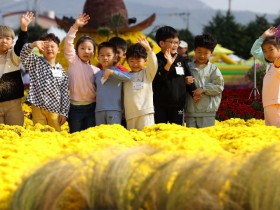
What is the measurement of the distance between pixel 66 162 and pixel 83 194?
0.21 m

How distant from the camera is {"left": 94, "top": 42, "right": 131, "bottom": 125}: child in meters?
6.00

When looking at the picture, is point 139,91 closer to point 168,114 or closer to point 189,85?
point 168,114

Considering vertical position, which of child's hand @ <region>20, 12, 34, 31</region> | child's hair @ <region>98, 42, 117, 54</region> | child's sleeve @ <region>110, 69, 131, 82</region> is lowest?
child's sleeve @ <region>110, 69, 131, 82</region>

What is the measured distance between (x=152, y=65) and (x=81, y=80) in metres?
0.81

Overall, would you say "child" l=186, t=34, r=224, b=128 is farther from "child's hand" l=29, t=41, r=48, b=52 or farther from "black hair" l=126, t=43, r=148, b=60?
"child's hand" l=29, t=41, r=48, b=52

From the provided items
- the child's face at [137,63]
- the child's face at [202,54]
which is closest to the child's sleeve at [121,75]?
the child's face at [137,63]

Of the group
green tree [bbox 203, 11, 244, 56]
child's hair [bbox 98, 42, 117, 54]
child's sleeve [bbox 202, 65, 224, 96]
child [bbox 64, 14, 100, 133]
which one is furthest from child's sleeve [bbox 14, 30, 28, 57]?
green tree [bbox 203, 11, 244, 56]

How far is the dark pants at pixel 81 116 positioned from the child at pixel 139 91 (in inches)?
16.9

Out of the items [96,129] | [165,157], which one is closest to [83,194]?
[165,157]

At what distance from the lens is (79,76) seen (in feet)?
20.5

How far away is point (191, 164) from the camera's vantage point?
2.62 m

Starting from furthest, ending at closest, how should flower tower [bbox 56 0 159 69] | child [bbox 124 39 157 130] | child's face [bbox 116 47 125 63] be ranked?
flower tower [bbox 56 0 159 69], child's face [bbox 116 47 125 63], child [bbox 124 39 157 130]

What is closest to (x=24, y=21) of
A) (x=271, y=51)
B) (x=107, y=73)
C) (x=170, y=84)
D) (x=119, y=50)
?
(x=107, y=73)

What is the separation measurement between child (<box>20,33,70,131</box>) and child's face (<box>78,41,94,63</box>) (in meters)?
0.25
